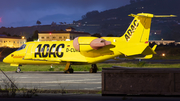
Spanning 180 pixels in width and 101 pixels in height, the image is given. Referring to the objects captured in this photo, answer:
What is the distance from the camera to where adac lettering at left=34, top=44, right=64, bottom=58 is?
3514cm

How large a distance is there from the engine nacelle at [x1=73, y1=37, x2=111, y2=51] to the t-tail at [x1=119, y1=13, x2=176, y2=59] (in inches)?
79.4

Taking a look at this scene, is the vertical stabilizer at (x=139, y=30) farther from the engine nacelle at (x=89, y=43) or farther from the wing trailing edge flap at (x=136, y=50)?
the engine nacelle at (x=89, y=43)

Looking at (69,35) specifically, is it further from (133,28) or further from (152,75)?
(152,75)

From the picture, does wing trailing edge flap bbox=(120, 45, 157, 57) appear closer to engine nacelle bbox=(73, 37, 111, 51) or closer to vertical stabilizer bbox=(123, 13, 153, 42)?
vertical stabilizer bbox=(123, 13, 153, 42)

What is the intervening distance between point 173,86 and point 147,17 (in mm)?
19581

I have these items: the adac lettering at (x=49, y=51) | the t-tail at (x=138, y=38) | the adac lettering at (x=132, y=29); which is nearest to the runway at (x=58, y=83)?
the t-tail at (x=138, y=38)

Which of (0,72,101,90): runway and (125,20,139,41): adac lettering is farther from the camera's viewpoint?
(125,20,139,41): adac lettering

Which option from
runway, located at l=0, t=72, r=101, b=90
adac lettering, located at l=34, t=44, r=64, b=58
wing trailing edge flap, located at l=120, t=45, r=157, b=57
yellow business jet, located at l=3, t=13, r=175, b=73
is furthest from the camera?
adac lettering, located at l=34, t=44, r=64, b=58

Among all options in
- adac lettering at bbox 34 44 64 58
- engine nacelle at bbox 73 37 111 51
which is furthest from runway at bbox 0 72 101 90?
adac lettering at bbox 34 44 64 58

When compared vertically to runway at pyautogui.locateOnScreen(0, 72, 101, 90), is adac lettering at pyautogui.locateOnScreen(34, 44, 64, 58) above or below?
above

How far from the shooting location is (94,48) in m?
33.0

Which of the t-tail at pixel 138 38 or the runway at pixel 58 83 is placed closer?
the runway at pixel 58 83

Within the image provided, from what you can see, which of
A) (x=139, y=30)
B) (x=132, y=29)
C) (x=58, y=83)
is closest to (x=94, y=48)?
(x=132, y=29)

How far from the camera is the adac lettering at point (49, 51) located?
115ft
